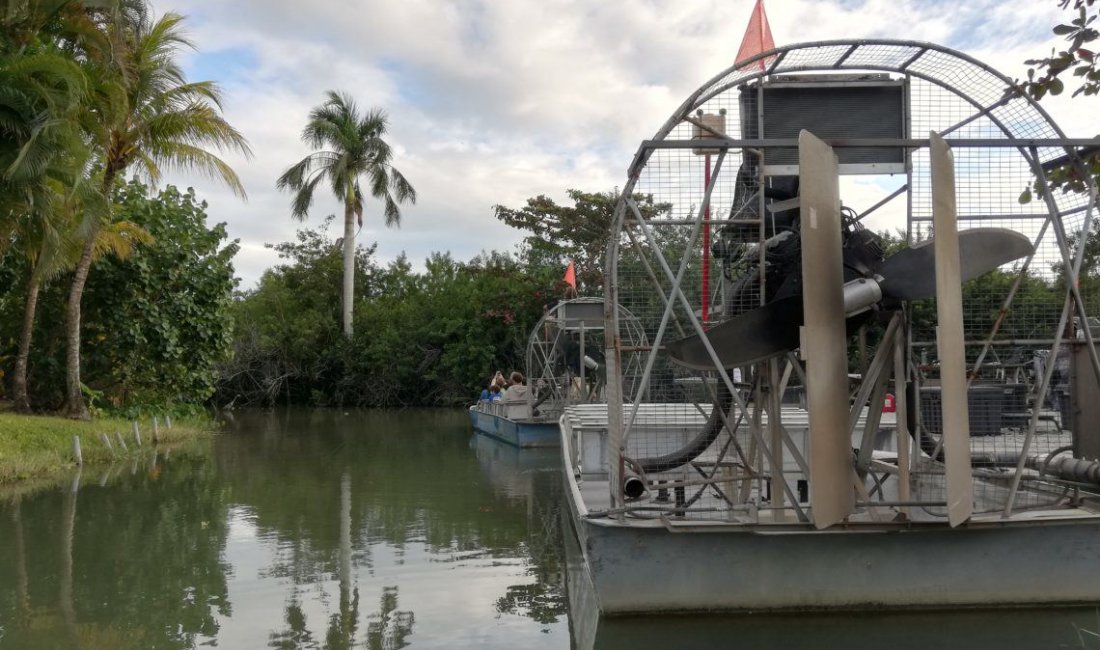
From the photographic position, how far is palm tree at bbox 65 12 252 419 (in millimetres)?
16844

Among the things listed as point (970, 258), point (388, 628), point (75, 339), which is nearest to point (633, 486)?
point (388, 628)

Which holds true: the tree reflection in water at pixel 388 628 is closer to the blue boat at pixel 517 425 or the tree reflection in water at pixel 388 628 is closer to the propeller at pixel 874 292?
the propeller at pixel 874 292

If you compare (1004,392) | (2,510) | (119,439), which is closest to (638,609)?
(1004,392)

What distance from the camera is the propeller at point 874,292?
20.2ft

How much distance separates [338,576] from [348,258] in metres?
30.4

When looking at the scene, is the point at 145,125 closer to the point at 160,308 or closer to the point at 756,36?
the point at 160,308

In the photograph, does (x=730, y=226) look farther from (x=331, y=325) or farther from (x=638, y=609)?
(x=331, y=325)

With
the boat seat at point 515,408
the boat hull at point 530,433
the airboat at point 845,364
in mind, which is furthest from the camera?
the boat seat at point 515,408

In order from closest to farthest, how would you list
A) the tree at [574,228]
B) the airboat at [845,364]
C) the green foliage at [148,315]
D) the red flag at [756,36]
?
the airboat at [845,364] → the red flag at [756,36] → the green foliage at [148,315] → the tree at [574,228]

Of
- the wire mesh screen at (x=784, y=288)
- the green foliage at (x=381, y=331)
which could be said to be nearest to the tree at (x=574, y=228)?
the green foliage at (x=381, y=331)

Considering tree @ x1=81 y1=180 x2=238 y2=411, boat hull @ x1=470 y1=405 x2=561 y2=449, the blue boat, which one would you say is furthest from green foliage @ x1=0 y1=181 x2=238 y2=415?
boat hull @ x1=470 y1=405 x2=561 y2=449

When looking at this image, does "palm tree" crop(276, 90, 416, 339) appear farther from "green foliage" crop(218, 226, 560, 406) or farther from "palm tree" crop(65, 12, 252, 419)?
"palm tree" crop(65, 12, 252, 419)

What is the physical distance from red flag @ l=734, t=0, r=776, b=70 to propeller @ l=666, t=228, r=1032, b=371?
4103mm

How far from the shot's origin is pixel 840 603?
19.9 ft
